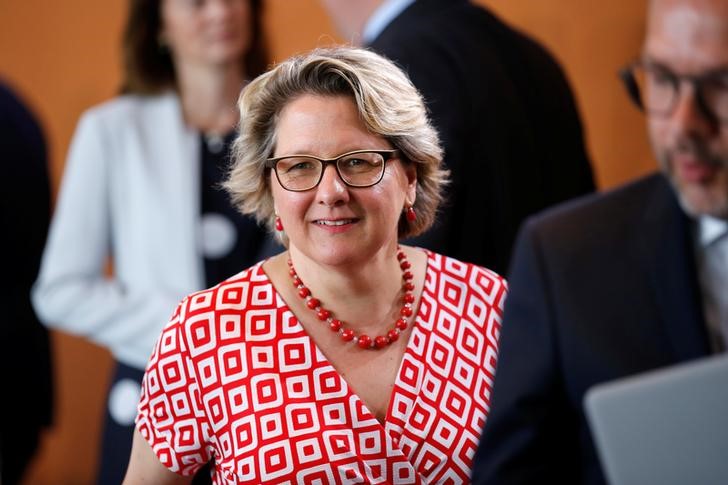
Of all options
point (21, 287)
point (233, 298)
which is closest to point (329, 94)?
point (233, 298)

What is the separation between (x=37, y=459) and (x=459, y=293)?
2.77 meters

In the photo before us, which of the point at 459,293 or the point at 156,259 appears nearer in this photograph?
the point at 459,293

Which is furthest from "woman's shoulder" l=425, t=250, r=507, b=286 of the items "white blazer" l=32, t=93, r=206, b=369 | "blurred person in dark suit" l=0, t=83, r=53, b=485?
"blurred person in dark suit" l=0, t=83, r=53, b=485

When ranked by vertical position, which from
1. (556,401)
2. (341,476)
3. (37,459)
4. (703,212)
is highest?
(703,212)

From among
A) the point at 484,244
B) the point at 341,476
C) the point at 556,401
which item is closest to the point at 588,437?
the point at 556,401

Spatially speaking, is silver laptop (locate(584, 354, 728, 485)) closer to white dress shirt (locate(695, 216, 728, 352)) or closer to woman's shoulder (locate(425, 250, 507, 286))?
white dress shirt (locate(695, 216, 728, 352))

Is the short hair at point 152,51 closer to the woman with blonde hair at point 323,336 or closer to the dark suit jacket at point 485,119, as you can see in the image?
the dark suit jacket at point 485,119

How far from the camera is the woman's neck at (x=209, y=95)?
283 centimetres

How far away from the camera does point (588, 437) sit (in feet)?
4.46

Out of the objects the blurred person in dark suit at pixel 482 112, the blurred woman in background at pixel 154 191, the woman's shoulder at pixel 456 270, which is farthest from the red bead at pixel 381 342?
the blurred woman in background at pixel 154 191

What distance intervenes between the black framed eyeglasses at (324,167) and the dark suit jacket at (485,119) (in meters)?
0.35

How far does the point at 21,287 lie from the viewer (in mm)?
3609

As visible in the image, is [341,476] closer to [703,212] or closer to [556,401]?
[556,401]

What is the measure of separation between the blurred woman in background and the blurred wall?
0.73ft
